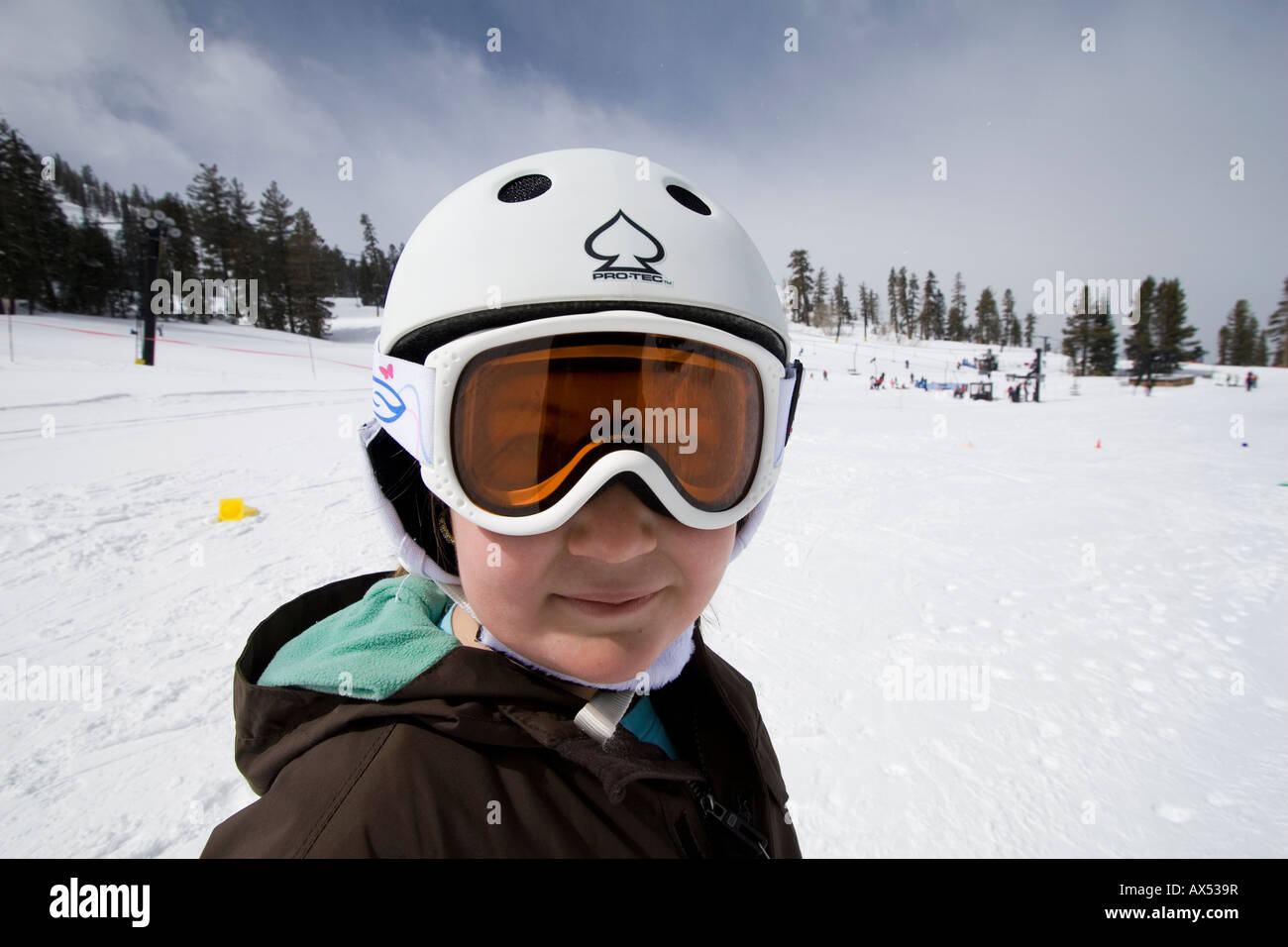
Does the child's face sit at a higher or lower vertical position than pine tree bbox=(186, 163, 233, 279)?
lower

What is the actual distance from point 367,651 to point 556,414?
0.64m

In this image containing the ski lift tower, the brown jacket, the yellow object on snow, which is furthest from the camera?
the ski lift tower

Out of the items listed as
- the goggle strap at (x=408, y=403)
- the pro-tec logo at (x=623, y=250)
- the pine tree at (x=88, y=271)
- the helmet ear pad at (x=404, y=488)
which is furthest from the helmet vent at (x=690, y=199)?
the pine tree at (x=88, y=271)

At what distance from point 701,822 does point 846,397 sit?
102ft

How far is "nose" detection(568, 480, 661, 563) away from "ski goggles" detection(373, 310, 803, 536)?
3 cm

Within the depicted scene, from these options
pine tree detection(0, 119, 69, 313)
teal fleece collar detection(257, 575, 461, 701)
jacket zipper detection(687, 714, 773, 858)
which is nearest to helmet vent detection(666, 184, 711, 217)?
teal fleece collar detection(257, 575, 461, 701)

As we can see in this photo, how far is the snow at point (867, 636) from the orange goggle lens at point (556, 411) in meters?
1.50

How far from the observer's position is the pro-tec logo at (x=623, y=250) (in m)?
1.31

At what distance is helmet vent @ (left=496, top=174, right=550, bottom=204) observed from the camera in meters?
1.48

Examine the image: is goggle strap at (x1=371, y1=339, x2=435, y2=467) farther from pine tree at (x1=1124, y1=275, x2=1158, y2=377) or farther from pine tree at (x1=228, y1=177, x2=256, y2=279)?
pine tree at (x1=1124, y1=275, x2=1158, y2=377)

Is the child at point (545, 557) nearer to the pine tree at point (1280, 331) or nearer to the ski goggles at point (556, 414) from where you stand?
the ski goggles at point (556, 414)

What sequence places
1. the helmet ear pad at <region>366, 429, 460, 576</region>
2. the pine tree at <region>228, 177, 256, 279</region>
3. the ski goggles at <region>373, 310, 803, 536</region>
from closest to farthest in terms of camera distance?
the ski goggles at <region>373, 310, 803, 536</region>
the helmet ear pad at <region>366, 429, 460, 576</region>
the pine tree at <region>228, 177, 256, 279</region>

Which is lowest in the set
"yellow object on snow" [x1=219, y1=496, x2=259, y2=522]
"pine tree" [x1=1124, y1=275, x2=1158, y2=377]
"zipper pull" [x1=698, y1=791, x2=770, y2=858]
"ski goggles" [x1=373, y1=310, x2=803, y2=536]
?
"zipper pull" [x1=698, y1=791, x2=770, y2=858]
